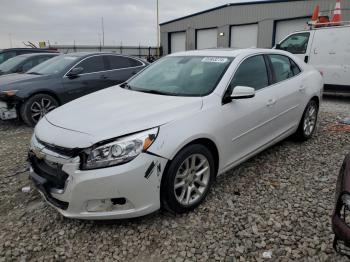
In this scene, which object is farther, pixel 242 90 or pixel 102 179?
pixel 242 90

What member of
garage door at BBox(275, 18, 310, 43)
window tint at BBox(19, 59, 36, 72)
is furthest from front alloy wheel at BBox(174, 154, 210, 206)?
garage door at BBox(275, 18, 310, 43)

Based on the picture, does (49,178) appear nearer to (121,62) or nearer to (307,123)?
(307,123)

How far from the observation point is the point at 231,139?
3.37 m

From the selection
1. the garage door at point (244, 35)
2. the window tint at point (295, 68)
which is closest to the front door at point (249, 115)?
the window tint at point (295, 68)

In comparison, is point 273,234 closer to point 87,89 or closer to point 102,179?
point 102,179

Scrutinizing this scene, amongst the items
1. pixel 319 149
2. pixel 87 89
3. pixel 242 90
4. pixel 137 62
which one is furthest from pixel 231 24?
pixel 242 90

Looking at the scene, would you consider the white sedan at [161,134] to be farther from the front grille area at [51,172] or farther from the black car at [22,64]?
the black car at [22,64]

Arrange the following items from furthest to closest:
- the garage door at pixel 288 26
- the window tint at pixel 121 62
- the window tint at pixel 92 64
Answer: the garage door at pixel 288 26
the window tint at pixel 121 62
the window tint at pixel 92 64

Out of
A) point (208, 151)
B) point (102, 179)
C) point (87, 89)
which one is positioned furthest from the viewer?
point (87, 89)

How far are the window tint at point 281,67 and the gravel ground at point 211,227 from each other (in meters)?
1.32

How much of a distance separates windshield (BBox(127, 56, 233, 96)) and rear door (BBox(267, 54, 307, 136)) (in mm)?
945

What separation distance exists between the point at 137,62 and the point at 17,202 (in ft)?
17.5

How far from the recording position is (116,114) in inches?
116

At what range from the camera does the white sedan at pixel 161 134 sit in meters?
2.54
